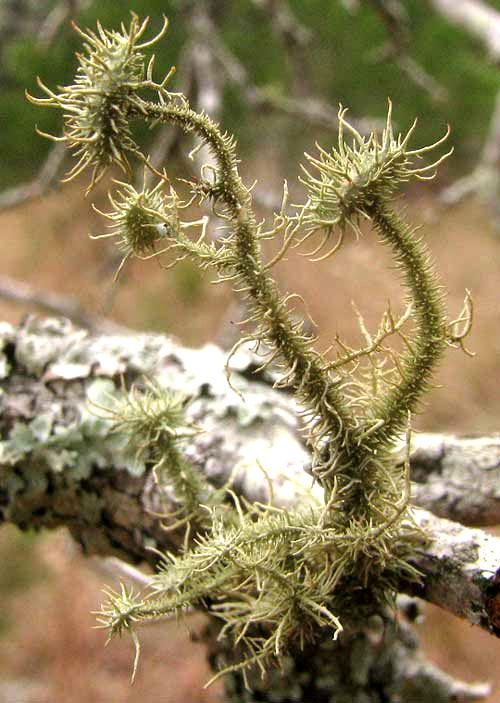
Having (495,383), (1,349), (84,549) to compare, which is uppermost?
(1,349)

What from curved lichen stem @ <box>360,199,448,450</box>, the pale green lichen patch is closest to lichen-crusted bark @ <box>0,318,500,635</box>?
the pale green lichen patch

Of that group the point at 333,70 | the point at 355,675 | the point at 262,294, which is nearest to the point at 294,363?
the point at 262,294

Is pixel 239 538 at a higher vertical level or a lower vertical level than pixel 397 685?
higher

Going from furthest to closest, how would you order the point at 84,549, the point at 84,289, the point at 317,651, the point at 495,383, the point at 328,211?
the point at 84,289 < the point at 495,383 < the point at 84,549 < the point at 317,651 < the point at 328,211

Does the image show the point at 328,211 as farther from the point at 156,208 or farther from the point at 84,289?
the point at 84,289

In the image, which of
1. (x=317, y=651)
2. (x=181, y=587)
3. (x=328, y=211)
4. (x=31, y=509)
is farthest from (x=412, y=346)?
(x=31, y=509)

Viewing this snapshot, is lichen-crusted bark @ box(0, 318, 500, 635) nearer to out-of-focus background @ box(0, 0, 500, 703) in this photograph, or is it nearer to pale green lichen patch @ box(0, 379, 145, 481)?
pale green lichen patch @ box(0, 379, 145, 481)

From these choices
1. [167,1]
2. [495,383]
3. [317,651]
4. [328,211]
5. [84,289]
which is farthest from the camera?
[84,289]
